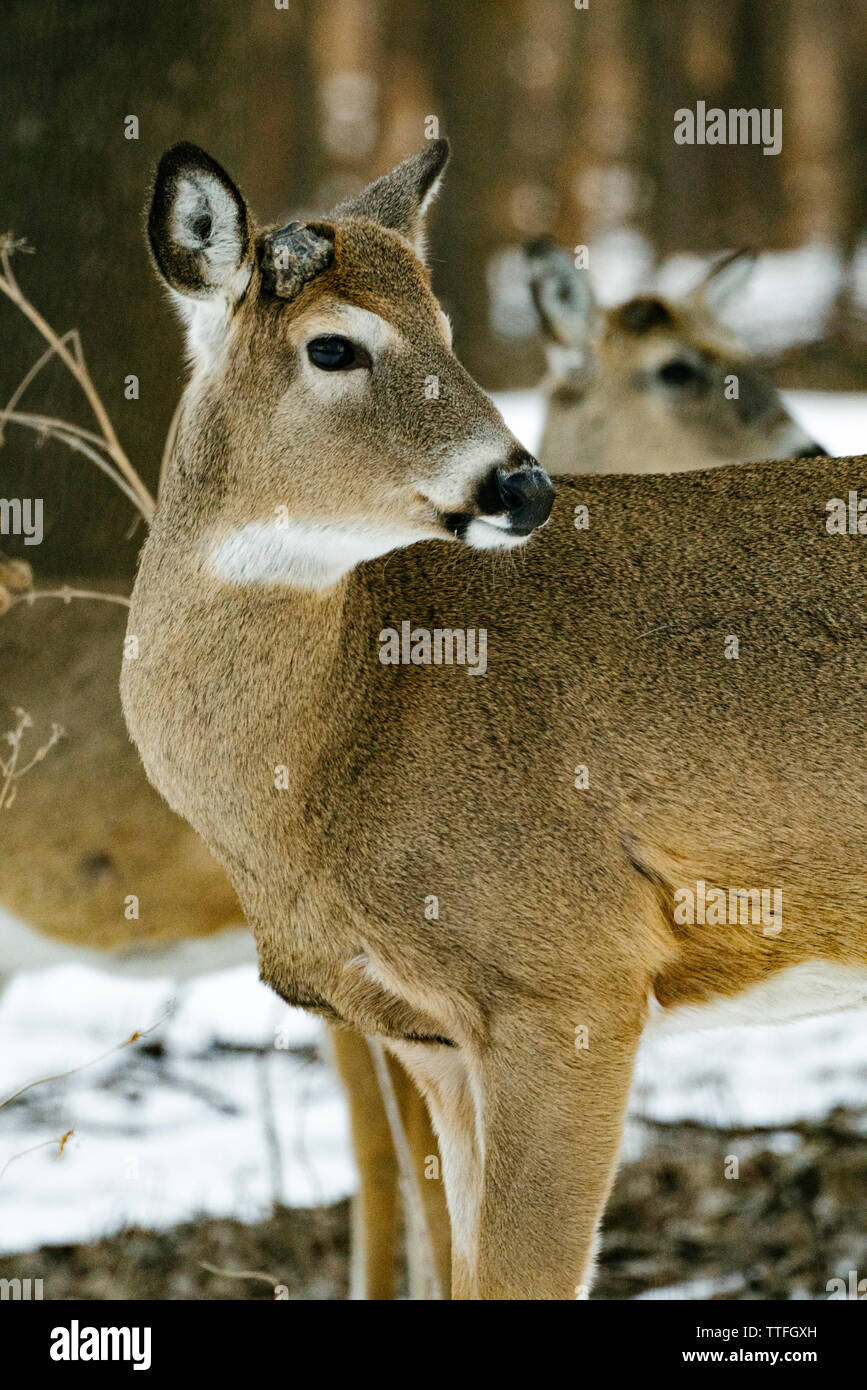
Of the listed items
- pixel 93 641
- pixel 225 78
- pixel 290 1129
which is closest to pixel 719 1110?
pixel 290 1129

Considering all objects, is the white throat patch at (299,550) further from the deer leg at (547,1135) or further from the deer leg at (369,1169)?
the deer leg at (369,1169)

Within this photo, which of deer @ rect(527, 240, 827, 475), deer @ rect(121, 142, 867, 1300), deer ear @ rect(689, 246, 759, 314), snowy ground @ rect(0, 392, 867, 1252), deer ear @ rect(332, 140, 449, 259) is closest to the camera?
deer @ rect(121, 142, 867, 1300)

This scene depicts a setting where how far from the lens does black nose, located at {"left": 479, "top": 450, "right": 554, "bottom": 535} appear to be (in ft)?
11.5

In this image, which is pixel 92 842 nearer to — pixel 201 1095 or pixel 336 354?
pixel 201 1095

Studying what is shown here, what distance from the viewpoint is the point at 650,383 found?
22.0ft

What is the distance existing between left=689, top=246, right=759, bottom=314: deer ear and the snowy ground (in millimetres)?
2954

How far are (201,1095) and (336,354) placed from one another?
357 centimetres

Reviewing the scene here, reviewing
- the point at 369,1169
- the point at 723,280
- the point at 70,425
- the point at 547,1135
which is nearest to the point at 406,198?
the point at 70,425

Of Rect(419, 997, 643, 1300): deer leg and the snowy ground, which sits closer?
Rect(419, 997, 643, 1300): deer leg

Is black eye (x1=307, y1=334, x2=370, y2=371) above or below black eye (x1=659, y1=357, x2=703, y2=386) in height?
below

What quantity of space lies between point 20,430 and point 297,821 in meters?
2.71

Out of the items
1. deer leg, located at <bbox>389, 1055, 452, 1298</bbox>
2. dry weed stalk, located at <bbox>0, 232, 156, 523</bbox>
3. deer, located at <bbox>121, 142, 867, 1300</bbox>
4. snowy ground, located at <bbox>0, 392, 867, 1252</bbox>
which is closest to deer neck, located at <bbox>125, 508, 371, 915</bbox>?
deer, located at <bbox>121, 142, 867, 1300</bbox>

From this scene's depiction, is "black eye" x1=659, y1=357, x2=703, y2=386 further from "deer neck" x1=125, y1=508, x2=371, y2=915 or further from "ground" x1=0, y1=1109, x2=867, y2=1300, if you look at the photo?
"deer neck" x1=125, y1=508, x2=371, y2=915
